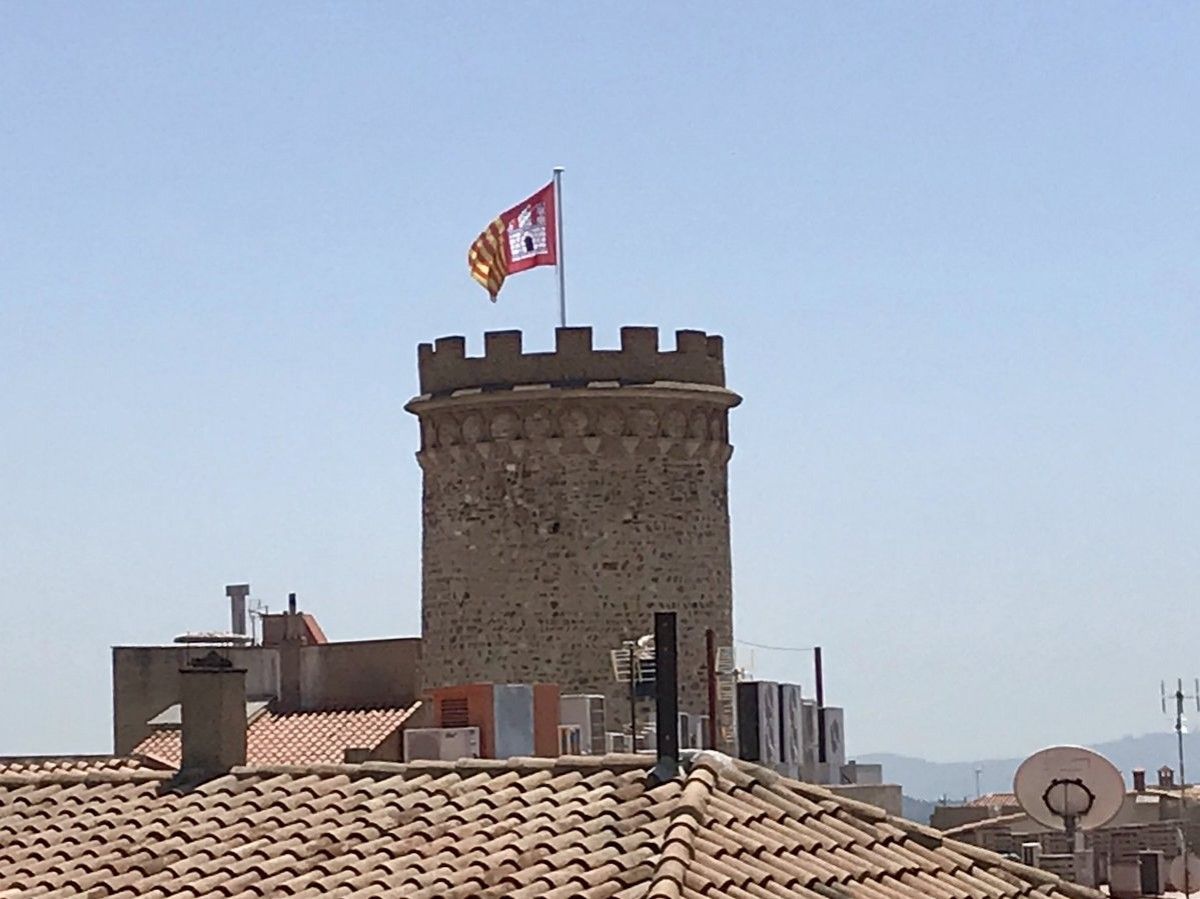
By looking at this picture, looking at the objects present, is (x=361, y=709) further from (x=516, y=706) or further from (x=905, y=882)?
(x=905, y=882)

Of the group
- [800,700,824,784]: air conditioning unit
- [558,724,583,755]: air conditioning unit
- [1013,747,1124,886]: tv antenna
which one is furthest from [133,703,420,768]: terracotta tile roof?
[1013,747,1124,886]: tv antenna

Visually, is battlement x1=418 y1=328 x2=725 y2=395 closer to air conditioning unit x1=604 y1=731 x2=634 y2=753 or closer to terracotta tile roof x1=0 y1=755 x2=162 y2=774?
air conditioning unit x1=604 y1=731 x2=634 y2=753

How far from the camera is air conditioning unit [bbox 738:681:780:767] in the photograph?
1529 inches

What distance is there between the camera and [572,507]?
44.7m

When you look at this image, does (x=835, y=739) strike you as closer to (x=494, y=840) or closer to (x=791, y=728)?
(x=791, y=728)

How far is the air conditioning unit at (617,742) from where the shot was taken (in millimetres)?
40781

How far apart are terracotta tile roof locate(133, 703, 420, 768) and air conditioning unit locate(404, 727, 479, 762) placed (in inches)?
373

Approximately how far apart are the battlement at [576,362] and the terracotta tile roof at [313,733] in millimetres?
5487

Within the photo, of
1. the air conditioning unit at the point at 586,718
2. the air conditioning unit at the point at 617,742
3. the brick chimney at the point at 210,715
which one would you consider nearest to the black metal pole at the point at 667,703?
the brick chimney at the point at 210,715

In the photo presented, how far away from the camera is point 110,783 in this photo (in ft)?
76.1

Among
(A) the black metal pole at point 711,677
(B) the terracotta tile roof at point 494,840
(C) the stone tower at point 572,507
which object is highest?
(C) the stone tower at point 572,507

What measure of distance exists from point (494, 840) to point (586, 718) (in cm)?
1994

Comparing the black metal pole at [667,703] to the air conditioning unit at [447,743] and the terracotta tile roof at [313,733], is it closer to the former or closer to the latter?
the air conditioning unit at [447,743]

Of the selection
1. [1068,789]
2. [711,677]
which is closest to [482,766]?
[1068,789]
